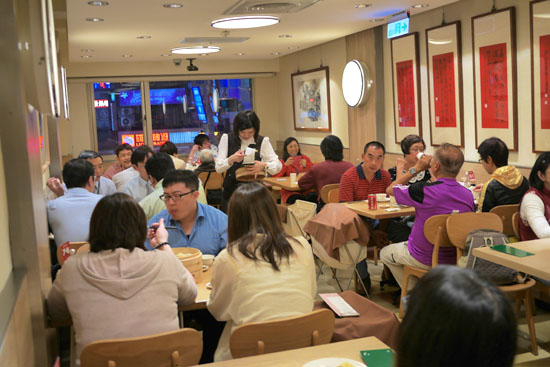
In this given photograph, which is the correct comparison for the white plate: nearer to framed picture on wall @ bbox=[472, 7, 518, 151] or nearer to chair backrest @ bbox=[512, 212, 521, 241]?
chair backrest @ bbox=[512, 212, 521, 241]

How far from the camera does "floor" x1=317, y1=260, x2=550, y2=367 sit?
12.1ft

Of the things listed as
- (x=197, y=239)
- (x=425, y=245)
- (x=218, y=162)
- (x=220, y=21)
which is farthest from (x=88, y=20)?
(x=425, y=245)

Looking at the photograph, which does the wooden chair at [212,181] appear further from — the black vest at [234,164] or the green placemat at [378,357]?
the green placemat at [378,357]

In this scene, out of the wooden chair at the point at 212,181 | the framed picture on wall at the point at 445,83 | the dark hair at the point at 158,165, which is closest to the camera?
the dark hair at the point at 158,165

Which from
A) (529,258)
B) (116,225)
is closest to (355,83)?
(529,258)

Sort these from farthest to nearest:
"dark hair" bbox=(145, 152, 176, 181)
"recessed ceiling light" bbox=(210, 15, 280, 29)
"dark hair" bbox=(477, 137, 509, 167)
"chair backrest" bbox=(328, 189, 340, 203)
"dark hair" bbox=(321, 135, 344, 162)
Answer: "recessed ceiling light" bbox=(210, 15, 280, 29)
"dark hair" bbox=(321, 135, 344, 162)
"chair backrest" bbox=(328, 189, 340, 203)
"dark hair" bbox=(477, 137, 509, 167)
"dark hair" bbox=(145, 152, 176, 181)

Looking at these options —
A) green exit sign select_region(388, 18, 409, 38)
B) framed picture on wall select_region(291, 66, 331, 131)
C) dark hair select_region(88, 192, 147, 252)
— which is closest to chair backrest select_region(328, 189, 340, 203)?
green exit sign select_region(388, 18, 409, 38)

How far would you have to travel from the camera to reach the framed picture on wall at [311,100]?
10.2 meters

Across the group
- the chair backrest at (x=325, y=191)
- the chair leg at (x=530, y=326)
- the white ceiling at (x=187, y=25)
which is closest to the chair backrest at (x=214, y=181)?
the white ceiling at (x=187, y=25)

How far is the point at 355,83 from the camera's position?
871cm

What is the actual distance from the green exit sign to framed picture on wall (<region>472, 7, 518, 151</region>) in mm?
789

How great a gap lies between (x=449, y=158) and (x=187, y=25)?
4.18 meters

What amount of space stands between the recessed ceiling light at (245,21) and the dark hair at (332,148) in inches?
63.3

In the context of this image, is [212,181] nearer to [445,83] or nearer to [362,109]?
[362,109]
